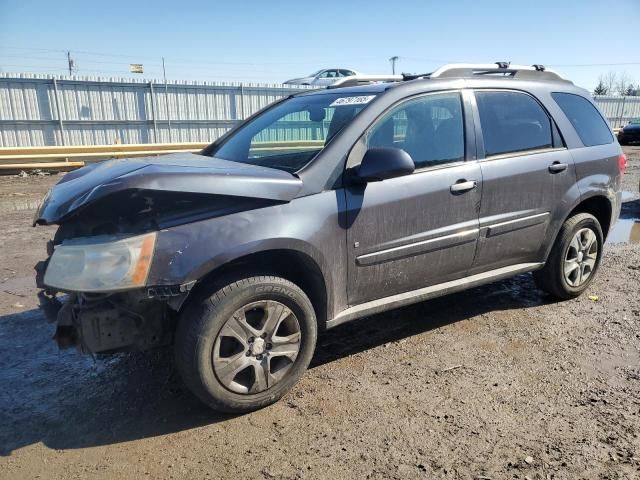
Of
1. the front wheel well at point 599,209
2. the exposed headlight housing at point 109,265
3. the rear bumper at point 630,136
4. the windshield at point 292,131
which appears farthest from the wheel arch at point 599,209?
the rear bumper at point 630,136

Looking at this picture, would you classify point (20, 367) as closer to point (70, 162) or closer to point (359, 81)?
point (359, 81)

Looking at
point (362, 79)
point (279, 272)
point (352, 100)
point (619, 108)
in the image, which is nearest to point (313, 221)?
point (279, 272)

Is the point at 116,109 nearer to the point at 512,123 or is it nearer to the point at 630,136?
the point at 512,123

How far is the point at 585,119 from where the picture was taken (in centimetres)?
454

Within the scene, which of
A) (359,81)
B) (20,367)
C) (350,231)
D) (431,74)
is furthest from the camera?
(359,81)

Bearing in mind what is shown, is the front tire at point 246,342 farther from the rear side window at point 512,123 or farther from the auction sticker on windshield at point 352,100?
the rear side window at point 512,123

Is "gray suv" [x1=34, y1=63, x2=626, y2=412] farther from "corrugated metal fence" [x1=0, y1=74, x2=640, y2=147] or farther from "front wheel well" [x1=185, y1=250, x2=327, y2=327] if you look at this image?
"corrugated metal fence" [x1=0, y1=74, x2=640, y2=147]

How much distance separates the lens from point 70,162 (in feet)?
47.1

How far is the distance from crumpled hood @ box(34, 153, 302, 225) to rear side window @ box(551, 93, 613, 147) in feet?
9.37

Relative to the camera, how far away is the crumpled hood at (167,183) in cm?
251

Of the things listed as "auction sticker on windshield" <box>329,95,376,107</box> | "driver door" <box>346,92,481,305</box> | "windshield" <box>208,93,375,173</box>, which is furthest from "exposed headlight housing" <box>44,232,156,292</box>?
"auction sticker on windshield" <box>329,95,376,107</box>

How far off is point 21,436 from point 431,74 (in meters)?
3.59

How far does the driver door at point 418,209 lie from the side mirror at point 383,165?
0.44 ft

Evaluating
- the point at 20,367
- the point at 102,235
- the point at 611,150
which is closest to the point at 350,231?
the point at 102,235
